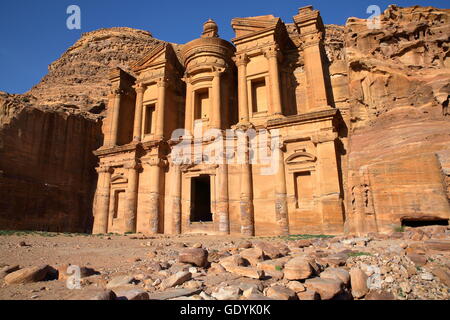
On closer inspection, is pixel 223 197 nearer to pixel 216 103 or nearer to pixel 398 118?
pixel 216 103

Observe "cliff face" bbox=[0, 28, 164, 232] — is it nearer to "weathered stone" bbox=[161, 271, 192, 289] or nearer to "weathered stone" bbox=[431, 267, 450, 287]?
"weathered stone" bbox=[161, 271, 192, 289]

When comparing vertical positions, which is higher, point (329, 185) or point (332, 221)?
point (329, 185)

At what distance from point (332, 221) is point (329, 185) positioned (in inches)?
73.5

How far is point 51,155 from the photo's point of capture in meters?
23.5

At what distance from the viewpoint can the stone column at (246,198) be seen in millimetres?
16219

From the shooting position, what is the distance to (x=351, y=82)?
15.4 metres

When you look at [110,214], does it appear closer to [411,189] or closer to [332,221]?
[332,221]

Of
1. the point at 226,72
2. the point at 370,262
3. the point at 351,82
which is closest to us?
the point at 370,262

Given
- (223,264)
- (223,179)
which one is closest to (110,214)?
(223,179)

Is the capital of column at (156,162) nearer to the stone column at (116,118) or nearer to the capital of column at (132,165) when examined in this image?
the capital of column at (132,165)

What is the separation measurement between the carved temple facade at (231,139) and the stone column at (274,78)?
72 millimetres

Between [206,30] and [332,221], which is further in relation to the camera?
[206,30]

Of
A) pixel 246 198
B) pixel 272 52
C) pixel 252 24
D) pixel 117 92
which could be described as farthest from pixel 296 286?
pixel 117 92

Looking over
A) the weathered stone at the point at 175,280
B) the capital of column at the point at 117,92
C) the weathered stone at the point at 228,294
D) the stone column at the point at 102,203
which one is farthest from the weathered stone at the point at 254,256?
the capital of column at the point at 117,92
